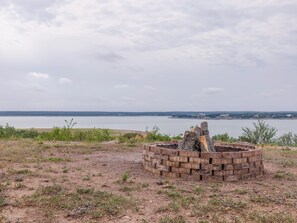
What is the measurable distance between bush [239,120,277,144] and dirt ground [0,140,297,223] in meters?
10.6

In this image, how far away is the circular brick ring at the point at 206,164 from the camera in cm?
695

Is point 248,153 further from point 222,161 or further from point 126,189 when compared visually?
point 126,189

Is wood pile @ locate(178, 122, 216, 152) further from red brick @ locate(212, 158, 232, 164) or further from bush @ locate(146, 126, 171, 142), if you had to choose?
bush @ locate(146, 126, 171, 142)

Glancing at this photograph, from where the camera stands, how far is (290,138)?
2295cm

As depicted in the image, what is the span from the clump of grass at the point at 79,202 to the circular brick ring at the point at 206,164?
198 cm

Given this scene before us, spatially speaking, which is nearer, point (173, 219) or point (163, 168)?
point (173, 219)

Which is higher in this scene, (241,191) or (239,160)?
(239,160)

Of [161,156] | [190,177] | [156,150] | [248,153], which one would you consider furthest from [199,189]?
[248,153]

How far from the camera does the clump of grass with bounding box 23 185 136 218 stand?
4.78 metres

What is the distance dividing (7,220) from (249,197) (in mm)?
3553

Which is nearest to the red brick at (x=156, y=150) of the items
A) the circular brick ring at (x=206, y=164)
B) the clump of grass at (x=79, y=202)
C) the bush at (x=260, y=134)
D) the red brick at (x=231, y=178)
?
the circular brick ring at (x=206, y=164)

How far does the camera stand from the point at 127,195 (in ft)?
18.5

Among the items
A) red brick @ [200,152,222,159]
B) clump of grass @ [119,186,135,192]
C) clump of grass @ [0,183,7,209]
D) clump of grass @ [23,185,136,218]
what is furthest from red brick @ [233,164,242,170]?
clump of grass @ [0,183,7,209]

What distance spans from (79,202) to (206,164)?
111 inches
